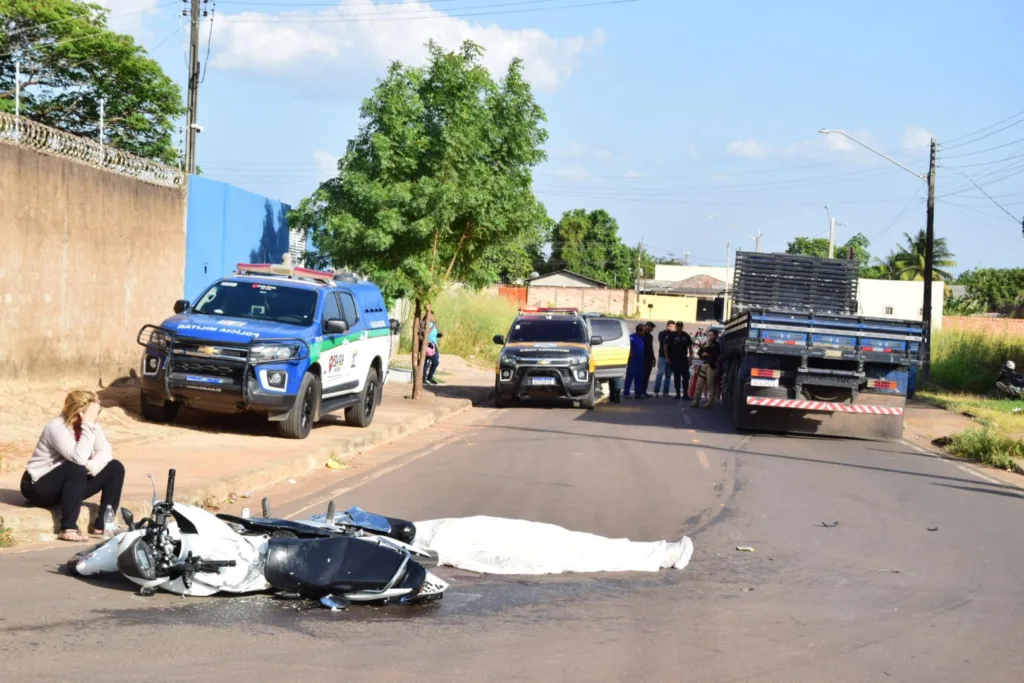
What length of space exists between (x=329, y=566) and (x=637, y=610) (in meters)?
1.84

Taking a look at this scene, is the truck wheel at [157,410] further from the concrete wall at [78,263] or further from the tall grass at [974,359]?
the tall grass at [974,359]

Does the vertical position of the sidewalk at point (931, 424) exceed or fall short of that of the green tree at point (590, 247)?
it falls short

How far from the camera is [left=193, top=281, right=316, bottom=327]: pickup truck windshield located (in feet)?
50.8

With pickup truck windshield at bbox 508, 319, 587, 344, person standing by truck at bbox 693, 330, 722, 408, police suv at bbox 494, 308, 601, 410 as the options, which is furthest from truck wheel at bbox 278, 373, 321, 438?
person standing by truck at bbox 693, 330, 722, 408

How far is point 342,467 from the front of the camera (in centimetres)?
1365

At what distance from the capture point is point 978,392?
33.4 m

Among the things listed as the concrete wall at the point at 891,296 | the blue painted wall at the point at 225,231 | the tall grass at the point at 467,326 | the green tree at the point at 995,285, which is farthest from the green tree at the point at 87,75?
the green tree at the point at 995,285

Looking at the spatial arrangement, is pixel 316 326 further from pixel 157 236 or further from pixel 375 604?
pixel 375 604

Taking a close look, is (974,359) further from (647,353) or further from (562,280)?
(562,280)

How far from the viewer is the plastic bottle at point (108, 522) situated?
863cm

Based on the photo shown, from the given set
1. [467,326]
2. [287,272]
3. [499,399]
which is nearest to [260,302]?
[287,272]

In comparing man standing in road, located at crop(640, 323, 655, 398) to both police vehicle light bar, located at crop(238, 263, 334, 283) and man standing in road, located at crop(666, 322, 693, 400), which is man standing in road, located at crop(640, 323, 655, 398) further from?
police vehicle light bar, located at crop(238, 263, 334, 283)

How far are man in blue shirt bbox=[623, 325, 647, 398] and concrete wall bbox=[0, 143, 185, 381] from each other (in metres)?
10.9

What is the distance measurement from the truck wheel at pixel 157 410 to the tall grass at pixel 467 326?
2362cm
